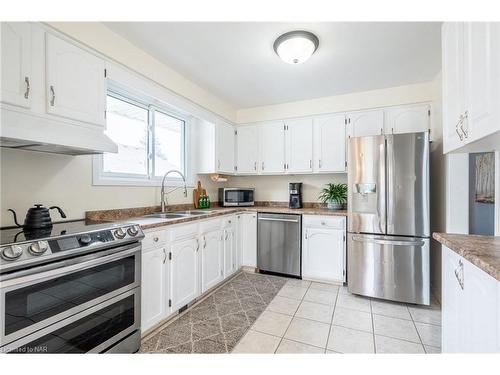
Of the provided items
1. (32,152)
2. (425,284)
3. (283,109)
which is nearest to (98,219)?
(32,152)

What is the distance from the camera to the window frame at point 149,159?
208 cm

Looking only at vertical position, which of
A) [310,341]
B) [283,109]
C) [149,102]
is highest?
[283,109]

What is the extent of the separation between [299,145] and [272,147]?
41 centimetres

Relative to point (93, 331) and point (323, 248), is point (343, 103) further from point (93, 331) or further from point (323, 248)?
point (93, 331)

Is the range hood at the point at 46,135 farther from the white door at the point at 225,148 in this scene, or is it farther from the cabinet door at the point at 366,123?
the cabinet door at the point at 366,123

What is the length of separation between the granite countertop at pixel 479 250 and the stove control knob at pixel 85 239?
→ 1.79 m

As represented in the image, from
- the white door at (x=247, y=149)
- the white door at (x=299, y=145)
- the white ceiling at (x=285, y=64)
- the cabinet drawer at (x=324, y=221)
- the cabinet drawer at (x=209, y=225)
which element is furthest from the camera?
the white door at (x=247, y=149)

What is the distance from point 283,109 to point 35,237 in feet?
10.5

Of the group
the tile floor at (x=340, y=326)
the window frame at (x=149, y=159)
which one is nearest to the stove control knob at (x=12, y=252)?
the window frame at (x=149, y=159)

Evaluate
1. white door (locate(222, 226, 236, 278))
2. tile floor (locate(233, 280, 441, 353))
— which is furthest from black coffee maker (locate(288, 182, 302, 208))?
tile floor (locate(233, 280, 441, 353))

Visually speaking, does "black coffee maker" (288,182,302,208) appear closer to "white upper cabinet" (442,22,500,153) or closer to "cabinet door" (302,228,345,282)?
"cabinet door" (302,228,345,282)

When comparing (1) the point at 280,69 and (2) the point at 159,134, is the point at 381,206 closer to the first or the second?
(1) the point at 280,69

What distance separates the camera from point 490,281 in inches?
34.9

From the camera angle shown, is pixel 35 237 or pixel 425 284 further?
pixel 425 284
